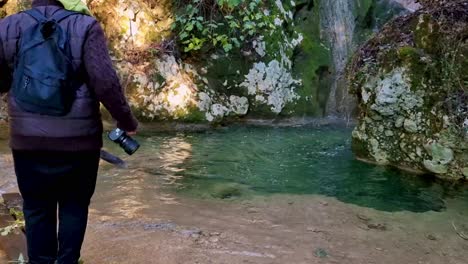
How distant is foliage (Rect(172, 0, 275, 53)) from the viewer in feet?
25.1

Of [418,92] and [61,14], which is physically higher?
[61,14]

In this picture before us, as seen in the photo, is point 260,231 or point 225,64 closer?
point 260,231

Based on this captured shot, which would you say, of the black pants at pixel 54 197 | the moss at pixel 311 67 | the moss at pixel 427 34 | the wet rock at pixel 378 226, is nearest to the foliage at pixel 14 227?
the black pants at pixel 54 197

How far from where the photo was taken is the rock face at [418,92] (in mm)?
4812

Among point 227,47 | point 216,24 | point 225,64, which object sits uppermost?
point 216,24

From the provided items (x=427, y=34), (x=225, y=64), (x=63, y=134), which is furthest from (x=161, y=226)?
(x=225, y=64)

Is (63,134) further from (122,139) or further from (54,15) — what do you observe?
(54,15)

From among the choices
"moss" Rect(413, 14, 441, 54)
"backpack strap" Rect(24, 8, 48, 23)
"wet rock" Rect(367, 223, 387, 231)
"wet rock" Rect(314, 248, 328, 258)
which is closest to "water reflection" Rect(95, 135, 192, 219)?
"wet rock" Rect(314, 248, 328, 258)

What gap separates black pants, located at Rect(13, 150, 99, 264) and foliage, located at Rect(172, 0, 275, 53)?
5765mm

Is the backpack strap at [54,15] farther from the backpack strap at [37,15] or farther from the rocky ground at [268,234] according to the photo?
the rocky ground at [268,234]

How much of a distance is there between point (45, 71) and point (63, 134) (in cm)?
26

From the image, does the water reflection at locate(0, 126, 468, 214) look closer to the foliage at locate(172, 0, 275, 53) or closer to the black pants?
the black pants

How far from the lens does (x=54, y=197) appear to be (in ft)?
6.79

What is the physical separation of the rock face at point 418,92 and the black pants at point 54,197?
3958 millimetres
